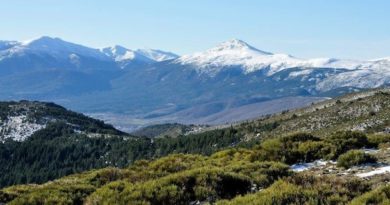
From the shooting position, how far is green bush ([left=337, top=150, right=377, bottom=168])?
68.0 ft

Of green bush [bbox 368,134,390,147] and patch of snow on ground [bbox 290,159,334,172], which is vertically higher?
green bush [bbox 368,134,390,147]

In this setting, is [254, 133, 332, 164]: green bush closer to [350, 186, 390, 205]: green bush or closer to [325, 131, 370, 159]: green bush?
[325, 131, 370, 159]: green bush

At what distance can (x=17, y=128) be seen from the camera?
19375 centimetres

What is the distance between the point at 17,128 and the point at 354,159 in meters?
186

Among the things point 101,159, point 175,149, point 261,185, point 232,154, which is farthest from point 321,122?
point 261,185

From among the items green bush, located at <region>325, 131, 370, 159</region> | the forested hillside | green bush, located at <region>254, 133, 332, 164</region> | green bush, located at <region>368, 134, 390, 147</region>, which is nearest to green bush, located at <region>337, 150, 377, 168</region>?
the forested hillside

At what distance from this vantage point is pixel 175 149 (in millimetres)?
146125

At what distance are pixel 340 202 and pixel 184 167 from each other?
964 centimetres

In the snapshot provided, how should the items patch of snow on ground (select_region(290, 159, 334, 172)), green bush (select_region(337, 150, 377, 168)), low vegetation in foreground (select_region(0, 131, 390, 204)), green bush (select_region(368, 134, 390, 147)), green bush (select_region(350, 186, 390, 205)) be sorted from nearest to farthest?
green bush (select_region(350, 186, 390, 205)) → low vegetation in foreground (select_region(0, 131, 390, 204)) → green bush (select_region(337, 150, 377, 168)) → patch of snow on ground (select_region(290, 159, 334, 172)) → green bush (select_region(368, 134, 390, 147))

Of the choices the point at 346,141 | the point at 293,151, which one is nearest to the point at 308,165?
the point at 293,151

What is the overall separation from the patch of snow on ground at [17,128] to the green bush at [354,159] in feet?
571

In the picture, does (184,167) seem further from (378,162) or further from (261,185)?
(378,162)

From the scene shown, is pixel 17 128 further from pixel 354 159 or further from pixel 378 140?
pixel 354 159

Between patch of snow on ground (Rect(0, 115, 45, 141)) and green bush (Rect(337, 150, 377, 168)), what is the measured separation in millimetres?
174061
